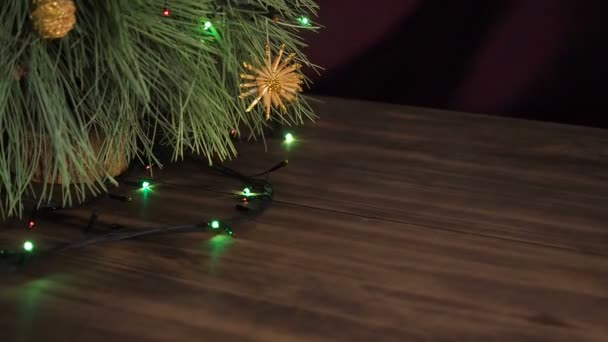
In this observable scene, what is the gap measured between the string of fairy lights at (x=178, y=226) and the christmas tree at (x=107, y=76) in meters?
0.03

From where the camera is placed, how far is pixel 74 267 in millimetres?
541

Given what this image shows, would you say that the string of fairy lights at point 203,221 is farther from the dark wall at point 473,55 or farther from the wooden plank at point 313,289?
the dark wall at point 473,55

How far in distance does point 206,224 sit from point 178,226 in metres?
0.02

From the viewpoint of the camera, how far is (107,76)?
0.59m

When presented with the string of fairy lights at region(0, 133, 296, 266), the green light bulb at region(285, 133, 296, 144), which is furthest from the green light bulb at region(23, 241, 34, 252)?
the green light bulb at region(285, 133, 296, 144)

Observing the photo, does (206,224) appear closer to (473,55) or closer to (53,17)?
(53,17)

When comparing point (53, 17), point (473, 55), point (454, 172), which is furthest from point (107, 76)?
point (473, 55)

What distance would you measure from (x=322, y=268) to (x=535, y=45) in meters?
0.62

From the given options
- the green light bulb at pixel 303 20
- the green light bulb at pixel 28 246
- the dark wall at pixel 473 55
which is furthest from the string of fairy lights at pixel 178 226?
the dark wall at pixel 473 55

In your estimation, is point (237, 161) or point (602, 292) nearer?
Answer: point (602, 292)

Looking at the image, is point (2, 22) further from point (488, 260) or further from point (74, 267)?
point (488, 260)

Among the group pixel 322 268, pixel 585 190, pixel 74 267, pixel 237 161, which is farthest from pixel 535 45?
pixel 74 267

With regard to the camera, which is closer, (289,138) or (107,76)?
(107,76)

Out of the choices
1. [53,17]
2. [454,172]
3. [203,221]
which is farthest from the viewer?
[454,172]
